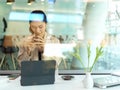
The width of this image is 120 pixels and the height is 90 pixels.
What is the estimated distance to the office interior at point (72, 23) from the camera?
13.6 feet

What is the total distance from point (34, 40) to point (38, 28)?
0.21 metres

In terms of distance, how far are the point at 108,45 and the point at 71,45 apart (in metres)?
0.66

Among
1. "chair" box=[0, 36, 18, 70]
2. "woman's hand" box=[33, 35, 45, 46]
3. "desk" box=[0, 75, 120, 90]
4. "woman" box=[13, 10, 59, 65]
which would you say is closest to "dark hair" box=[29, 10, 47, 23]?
"woman" box=[13, 10, 59, 65]

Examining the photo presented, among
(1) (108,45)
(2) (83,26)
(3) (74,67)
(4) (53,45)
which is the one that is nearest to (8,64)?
(4) (53,45)

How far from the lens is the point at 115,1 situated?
4082 millimetres

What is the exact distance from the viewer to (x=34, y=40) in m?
3.99

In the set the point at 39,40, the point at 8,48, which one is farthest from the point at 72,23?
the point at 8,48

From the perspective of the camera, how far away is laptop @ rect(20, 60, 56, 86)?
2.10m

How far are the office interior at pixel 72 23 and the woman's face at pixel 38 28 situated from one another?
0.40 ft

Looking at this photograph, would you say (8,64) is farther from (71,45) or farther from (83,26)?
(83,26)

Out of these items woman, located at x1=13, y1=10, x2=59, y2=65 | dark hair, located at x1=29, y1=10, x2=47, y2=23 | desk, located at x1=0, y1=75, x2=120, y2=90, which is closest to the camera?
desk, located at x1=0, y1=75, x2=120, y2=90

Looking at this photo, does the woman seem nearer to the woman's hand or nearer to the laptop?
the woman's hand

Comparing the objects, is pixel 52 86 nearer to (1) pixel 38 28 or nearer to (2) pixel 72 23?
(1) pixel 38 28

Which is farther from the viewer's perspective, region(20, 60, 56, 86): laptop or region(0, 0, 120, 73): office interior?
region(0, 0, 120, 73): office interior
